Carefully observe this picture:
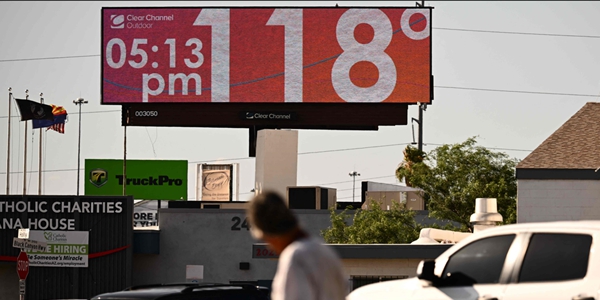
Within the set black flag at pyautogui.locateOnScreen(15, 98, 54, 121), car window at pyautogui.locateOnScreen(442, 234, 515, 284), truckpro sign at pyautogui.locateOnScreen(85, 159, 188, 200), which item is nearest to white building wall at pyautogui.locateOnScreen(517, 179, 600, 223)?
car window at pyautogui.locateOnScreen(442, 234, 515, 284)

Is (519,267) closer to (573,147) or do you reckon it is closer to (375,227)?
(573,147)

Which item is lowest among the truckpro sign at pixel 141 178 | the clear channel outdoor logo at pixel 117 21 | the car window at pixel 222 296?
the car window at pixel 222 296

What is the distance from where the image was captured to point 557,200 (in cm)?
2531

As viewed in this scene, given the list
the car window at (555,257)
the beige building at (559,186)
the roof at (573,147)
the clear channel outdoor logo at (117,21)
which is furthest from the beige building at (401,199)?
the car window at (555,257)

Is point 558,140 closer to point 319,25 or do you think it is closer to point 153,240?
point 319,25

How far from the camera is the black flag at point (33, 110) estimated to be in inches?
2223

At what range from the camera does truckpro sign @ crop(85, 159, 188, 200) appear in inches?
2365

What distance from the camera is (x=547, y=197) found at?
25.4m

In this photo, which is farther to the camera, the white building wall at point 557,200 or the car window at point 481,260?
the white building wall at point 557,200

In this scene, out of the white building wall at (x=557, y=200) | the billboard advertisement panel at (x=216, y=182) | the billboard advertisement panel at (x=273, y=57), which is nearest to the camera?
the white building wall at (x=557, y=200)

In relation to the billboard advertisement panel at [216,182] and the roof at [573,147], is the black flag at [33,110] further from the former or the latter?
the roof at [573,147]

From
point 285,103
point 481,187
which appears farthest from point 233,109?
point 481,187

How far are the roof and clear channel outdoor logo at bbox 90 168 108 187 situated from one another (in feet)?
118

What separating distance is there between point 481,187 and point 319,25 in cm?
1026
